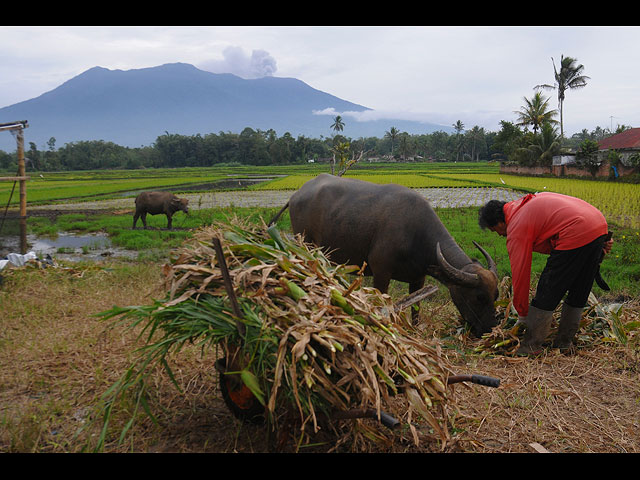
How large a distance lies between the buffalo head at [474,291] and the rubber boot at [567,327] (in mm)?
548

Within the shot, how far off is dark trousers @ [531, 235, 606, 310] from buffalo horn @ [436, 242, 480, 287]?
1.74 ft

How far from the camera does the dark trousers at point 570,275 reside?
3.61m

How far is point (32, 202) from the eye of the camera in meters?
21.4

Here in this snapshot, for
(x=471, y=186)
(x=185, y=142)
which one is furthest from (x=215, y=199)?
(x=185, y=142)

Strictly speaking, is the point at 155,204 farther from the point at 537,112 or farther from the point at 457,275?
the point at 537,112

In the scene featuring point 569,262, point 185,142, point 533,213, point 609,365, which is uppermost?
point 185,142

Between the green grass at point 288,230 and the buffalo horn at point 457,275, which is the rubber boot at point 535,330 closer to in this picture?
the buffalo horn at point 457,275

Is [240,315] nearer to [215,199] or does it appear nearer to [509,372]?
[509,372]

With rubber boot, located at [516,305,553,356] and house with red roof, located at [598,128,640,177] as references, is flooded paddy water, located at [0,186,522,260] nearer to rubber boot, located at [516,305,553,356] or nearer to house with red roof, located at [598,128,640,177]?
house with red roof, located at [598,128,640,177]

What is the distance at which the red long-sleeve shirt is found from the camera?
3.56 metres

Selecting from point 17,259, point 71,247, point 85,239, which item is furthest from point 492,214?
point 85,239

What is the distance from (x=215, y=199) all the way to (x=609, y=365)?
64.8 ft

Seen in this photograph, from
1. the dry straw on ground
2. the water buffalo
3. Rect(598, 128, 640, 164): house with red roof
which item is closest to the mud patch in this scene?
the water buffalo

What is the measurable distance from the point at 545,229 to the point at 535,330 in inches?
34.4
